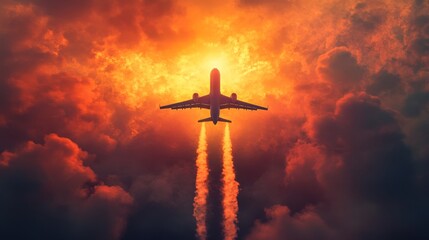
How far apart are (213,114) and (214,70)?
20160 millimetres

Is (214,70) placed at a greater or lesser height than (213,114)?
greater

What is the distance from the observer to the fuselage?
18888 centimetres

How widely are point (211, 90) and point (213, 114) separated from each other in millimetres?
11354

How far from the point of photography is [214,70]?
196 metres

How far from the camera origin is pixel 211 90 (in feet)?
636

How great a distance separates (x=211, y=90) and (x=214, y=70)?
29.6 ft

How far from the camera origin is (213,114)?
188625 millimetres

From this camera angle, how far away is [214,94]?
192 meters

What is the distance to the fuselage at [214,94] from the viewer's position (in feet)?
620
